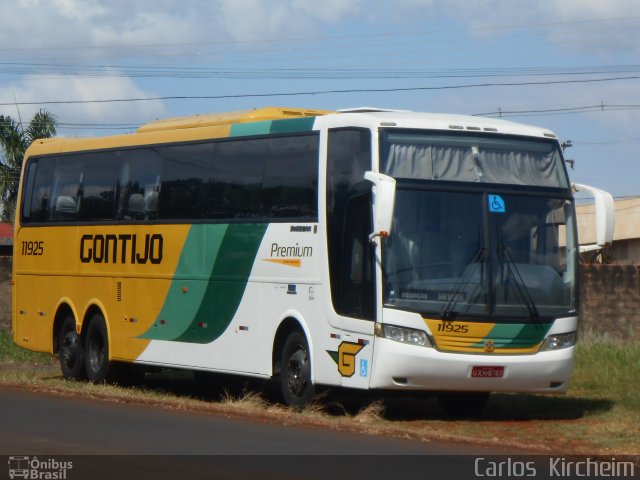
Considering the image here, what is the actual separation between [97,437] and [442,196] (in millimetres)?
5000

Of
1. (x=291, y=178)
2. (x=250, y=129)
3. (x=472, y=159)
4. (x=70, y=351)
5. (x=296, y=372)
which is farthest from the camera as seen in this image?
(x=70, y=351)

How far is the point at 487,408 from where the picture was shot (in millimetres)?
17203

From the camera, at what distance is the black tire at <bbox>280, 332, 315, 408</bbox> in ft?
52.7

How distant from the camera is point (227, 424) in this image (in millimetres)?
13977

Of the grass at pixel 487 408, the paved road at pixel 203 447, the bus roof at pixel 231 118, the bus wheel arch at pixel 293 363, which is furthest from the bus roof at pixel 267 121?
the paved road at pixel 203 447

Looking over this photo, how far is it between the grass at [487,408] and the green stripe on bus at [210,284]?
3.52 feet

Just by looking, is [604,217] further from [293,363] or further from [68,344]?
[68,344]

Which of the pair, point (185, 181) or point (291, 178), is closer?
point (291, 178)

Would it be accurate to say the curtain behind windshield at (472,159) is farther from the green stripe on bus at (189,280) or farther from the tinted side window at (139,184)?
the tinted side window at (139,184)

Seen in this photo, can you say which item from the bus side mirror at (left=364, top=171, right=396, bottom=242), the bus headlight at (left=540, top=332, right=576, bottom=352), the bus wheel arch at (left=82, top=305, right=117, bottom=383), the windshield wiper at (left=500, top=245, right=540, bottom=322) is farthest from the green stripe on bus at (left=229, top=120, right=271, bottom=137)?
the bus headlight at (left=540, top=332, right=576, bottom=352)

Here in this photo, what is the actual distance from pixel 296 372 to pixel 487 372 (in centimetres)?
277

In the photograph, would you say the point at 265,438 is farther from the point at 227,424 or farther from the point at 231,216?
the point at 231,216

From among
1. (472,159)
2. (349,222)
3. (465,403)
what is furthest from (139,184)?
(472,159)

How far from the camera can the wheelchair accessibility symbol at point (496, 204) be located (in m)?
15.1
